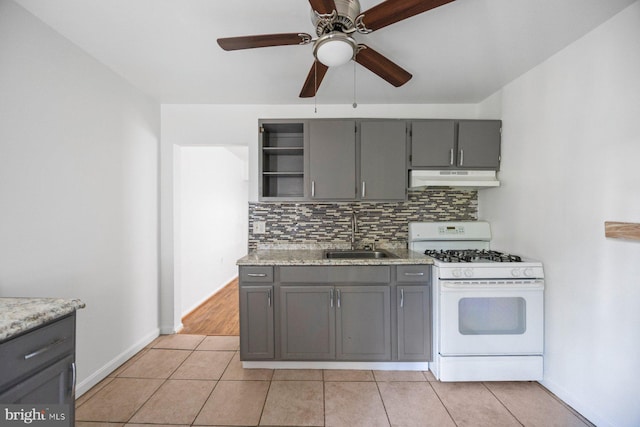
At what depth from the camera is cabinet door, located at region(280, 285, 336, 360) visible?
7.74ft

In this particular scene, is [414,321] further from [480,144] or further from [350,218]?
[480,144]

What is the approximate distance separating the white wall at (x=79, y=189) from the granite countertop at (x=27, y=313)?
53 centimetres

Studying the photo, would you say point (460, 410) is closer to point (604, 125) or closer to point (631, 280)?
point (631, 280)

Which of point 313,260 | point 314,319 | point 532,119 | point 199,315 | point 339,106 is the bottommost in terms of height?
point 199,315

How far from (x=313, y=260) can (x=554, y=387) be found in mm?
1980

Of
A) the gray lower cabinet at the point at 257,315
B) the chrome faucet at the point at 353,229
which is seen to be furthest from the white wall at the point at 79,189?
the chrome faucet at the point at 353,229

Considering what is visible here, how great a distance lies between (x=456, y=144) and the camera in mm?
2705

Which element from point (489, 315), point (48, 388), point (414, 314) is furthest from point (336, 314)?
point (48, 388)

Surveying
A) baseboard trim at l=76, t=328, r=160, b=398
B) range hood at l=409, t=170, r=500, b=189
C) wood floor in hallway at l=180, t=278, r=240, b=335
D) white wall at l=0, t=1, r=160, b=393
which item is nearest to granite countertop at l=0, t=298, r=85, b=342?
white wall at l=0, t=1, r=160, b=393

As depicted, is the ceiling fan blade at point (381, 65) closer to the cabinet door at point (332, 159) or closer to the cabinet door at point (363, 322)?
the cabinet door at point (332, 159)

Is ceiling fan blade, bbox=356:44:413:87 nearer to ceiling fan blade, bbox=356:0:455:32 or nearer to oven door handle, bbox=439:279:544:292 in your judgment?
ceiling fan blade, bbox=356:0:455:32

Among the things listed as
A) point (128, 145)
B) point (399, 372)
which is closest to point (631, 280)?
point (399, 372)

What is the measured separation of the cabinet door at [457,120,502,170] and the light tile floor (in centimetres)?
185

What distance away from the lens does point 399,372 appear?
2.38m
